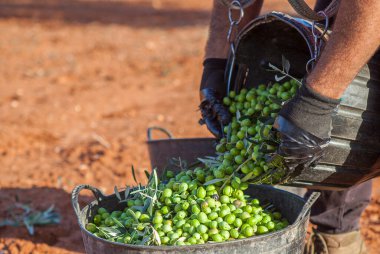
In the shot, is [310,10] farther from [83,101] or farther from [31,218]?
[83,101]

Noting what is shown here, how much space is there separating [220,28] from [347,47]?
118cm

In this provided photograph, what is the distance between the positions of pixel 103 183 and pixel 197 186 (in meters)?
2.38

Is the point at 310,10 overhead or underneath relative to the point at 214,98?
overhead

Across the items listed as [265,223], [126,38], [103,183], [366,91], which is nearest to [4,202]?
[103,183]

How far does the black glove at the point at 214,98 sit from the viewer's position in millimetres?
3023

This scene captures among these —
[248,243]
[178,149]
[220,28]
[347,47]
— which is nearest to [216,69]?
[220,28]

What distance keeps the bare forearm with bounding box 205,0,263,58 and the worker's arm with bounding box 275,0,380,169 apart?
1.03 meters

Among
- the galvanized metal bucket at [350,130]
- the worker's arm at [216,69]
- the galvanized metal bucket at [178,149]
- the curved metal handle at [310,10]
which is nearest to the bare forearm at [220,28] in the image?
the worker's arm at [216,69]

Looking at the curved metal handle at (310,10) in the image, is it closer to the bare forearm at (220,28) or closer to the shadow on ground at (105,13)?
the bare forearm at (220,28)

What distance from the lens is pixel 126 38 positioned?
11.2 metres

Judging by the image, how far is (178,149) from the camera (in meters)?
3.80

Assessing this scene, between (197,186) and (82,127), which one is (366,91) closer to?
(197,186)

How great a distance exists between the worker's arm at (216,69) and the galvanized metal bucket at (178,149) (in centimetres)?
52

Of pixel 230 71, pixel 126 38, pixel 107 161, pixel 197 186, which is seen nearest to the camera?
pixel 197 186
